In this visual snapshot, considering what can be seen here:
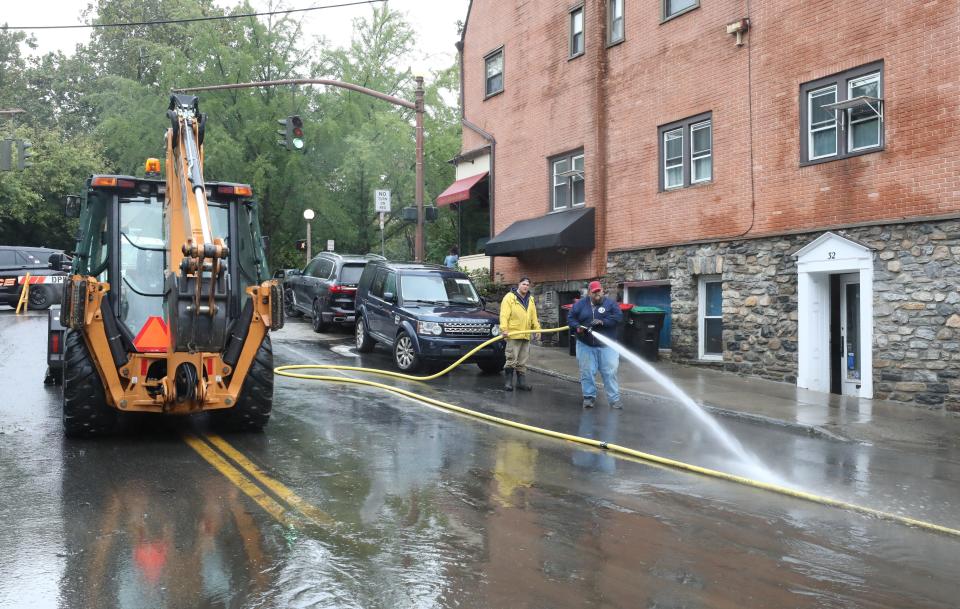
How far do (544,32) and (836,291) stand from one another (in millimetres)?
10612

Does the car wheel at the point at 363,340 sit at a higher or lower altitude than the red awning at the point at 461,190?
lower

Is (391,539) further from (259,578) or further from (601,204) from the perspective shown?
(601,204)

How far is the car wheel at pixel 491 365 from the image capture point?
15.8m

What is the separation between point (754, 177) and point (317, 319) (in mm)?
10973

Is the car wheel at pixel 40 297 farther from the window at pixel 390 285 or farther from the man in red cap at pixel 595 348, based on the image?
the man in red cap at pixel 595 348

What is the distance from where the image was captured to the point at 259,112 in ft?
108

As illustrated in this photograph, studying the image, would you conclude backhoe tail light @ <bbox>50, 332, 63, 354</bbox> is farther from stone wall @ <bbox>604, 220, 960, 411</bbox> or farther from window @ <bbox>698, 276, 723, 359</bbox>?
window @ <bbox>698, 276, 723, 359</bbox>

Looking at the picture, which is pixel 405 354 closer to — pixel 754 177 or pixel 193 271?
pixel 754 177

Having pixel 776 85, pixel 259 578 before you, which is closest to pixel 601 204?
pixel 776 85

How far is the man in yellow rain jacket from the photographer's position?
547 inches

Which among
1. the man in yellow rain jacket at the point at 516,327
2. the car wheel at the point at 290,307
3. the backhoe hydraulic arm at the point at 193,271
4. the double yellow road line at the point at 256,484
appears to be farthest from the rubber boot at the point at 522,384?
the car wheel at the point at 290,307

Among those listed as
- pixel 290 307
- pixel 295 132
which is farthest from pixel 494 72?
pixel 290 307

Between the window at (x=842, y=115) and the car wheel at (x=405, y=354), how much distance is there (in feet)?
24.7

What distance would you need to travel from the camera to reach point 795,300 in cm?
1498
